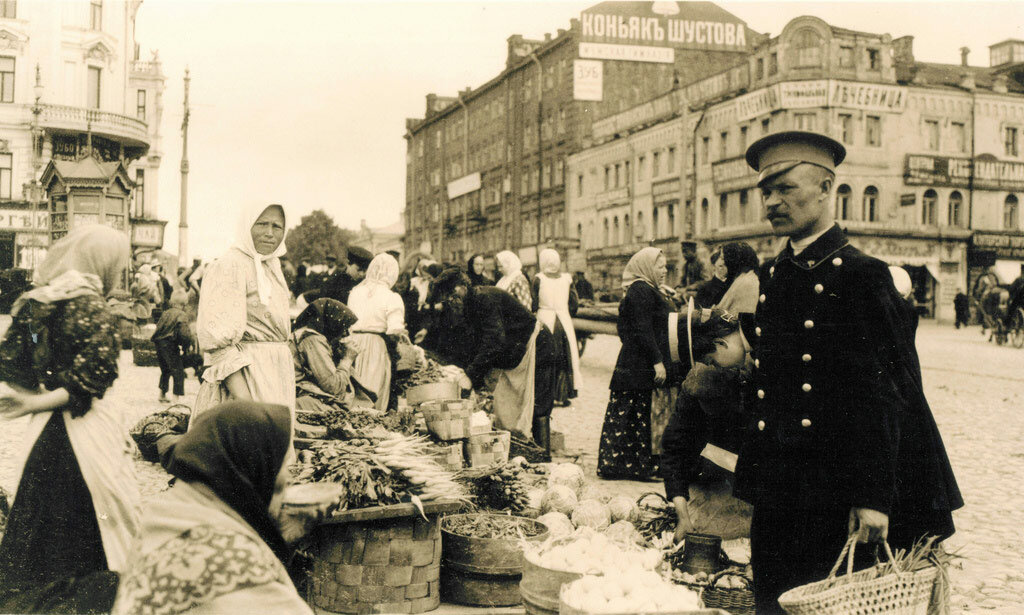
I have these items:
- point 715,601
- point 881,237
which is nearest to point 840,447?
point 715,601

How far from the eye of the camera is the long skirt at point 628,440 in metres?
8.27

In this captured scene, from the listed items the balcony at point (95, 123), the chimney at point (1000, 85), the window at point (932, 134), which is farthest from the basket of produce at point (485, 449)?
the chimney at point (1000, 85)

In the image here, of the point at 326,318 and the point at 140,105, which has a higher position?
the point at 140,105

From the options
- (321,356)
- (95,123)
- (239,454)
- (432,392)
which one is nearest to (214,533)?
(239,454)

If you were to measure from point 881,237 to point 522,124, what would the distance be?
3225cm

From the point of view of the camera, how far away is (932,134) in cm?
4347

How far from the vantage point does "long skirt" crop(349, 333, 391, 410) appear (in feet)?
28.6

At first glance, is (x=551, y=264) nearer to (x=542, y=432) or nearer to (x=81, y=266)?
(x=542, y=432)

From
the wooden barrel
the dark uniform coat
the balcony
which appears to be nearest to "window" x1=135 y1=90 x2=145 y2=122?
the balcony

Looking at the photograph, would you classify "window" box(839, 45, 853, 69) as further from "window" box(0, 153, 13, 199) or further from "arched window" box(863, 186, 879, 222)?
"window" box(0, 153, 13, 199)

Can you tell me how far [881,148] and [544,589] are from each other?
42.3 meters

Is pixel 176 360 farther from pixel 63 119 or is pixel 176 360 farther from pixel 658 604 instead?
pixel 658 604

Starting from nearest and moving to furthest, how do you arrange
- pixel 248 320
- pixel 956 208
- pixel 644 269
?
pixel 248 320, pixel 644 269, pixel 956 208

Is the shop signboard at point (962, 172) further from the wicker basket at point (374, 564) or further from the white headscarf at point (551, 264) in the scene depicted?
the wicker basket at point (374, 564)
